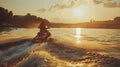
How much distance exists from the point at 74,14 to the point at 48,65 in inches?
53.9

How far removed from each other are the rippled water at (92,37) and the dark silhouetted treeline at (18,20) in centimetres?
33

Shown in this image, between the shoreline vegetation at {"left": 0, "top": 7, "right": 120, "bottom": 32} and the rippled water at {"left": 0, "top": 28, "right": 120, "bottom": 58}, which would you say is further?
the shoreline vegetation at {"left": 0, "top": 7, "right": 120, "bottom": 32}

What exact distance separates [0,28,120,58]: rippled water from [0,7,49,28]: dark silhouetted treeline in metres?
0.33

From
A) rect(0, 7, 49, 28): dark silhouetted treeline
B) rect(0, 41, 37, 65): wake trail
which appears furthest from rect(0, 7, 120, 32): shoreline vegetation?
rect(0, 41, 37, 65): wake trail

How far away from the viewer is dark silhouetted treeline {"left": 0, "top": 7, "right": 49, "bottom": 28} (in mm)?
6336

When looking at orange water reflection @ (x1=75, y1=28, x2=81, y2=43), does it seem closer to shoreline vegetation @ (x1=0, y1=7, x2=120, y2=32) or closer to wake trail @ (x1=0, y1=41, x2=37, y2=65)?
shoreline vegetation @ (x1=0, y1=7, x2=120, y2=32)

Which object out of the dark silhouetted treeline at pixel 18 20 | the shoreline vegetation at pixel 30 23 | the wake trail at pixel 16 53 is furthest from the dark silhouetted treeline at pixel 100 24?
the wake trail at pixel 16 53

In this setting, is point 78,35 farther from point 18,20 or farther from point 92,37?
point 18,20

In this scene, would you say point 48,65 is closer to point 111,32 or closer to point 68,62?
point 68,62

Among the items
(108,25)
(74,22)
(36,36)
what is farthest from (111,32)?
(36,36)

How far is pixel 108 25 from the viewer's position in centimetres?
559

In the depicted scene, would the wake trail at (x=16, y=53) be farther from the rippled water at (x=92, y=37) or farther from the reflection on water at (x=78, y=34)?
the reflection on water at (x=78, y=34)

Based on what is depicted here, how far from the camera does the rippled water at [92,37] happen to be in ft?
17.4

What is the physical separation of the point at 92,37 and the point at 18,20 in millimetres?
2024
